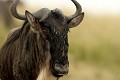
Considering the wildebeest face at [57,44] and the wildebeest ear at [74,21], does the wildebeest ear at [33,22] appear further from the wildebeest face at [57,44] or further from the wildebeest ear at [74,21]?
the wildebeest ear at [74,21]

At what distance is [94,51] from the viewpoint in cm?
2406

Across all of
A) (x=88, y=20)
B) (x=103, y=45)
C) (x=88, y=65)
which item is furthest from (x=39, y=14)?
(x=88, y=20)

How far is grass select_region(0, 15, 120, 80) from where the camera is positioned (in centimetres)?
2102

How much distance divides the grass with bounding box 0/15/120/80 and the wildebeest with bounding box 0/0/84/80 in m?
7.15

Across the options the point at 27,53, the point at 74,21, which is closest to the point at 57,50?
the point at 27,53

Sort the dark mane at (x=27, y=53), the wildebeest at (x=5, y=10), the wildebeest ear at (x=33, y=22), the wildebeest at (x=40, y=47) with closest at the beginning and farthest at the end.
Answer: the wildebeest at (x=40, y=47) < the wildebeest ear at (x=33, y=22) < the dark mane at (x=27, y=53) < the wildebeest at (x=5, y=10)

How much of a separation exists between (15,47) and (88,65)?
10.9 metres

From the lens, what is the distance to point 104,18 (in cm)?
3325

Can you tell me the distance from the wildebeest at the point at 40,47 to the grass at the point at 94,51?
282 inches

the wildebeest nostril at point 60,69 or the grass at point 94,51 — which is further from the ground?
the wildebeest nostril at point 60,69

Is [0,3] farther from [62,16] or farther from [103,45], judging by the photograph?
[62,16]

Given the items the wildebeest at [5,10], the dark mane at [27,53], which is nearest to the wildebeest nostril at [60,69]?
the dark mane at [27,53]

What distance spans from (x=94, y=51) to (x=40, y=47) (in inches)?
518

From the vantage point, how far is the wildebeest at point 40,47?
1062 cm
